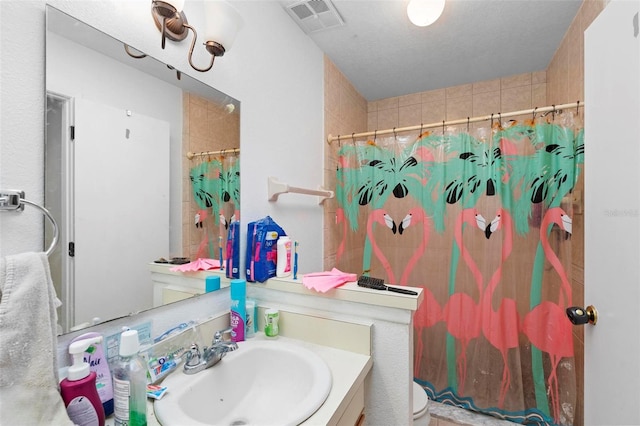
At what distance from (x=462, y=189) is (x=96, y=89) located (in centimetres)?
170

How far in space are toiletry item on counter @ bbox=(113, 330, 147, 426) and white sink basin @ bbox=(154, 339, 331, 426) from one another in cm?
6

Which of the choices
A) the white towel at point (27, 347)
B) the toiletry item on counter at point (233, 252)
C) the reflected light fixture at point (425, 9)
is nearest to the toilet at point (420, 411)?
the toiletry item on counter at point (233, 252)

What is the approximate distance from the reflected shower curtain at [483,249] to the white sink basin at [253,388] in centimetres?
103

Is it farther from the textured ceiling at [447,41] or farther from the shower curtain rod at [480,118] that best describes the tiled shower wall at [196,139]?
the shower curtain rod at [480,118]

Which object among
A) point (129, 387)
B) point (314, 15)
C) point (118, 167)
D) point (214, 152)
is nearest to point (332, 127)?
point (314, 15)

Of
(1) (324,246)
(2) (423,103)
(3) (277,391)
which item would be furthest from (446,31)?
(3) (277,391)

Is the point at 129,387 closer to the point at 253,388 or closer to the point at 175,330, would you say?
the point at 175,330

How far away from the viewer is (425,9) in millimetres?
1315

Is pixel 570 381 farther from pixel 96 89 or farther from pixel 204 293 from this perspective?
pixel 96 89

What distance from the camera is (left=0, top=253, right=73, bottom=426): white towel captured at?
0.49 m

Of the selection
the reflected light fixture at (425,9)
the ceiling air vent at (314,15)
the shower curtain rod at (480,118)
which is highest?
the ceiling air vent at (314,15)

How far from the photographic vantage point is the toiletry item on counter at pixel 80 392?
562mm

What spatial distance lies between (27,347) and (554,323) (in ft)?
6.74

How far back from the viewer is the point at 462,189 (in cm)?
165
